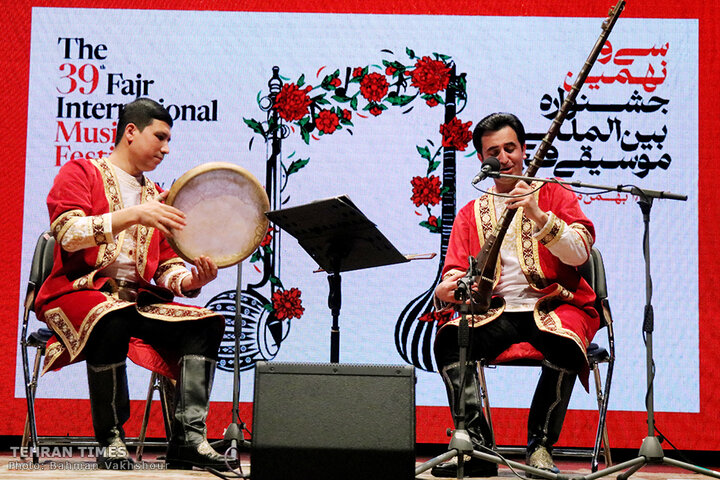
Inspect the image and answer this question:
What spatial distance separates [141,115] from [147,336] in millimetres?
951

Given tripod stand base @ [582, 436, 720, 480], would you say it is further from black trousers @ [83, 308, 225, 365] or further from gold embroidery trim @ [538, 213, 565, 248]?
black trousers @ [83, 308, 225, 365]

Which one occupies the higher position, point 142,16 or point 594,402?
point 142,16

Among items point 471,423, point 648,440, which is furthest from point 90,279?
point 648,440

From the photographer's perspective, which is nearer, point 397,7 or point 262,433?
point 262,433

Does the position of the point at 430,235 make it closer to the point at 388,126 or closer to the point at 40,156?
the point at 388,126

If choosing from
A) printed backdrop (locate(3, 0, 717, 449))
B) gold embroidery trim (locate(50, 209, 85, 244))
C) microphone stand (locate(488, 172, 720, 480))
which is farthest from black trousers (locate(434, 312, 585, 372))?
gold embroidery trim (locate(50, 209, 85, 244))

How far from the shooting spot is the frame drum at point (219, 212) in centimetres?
365

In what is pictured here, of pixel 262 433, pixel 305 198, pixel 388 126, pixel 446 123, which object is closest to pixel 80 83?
pixel 305 198

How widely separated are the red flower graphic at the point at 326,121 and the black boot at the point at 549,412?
2011 mm

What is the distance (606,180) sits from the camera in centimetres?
501

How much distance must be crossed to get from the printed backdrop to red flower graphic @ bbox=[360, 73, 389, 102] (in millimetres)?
19

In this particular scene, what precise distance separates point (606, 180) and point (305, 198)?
5.41 ft

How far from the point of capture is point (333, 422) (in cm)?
281

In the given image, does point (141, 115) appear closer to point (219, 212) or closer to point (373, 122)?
point (219, 212)
